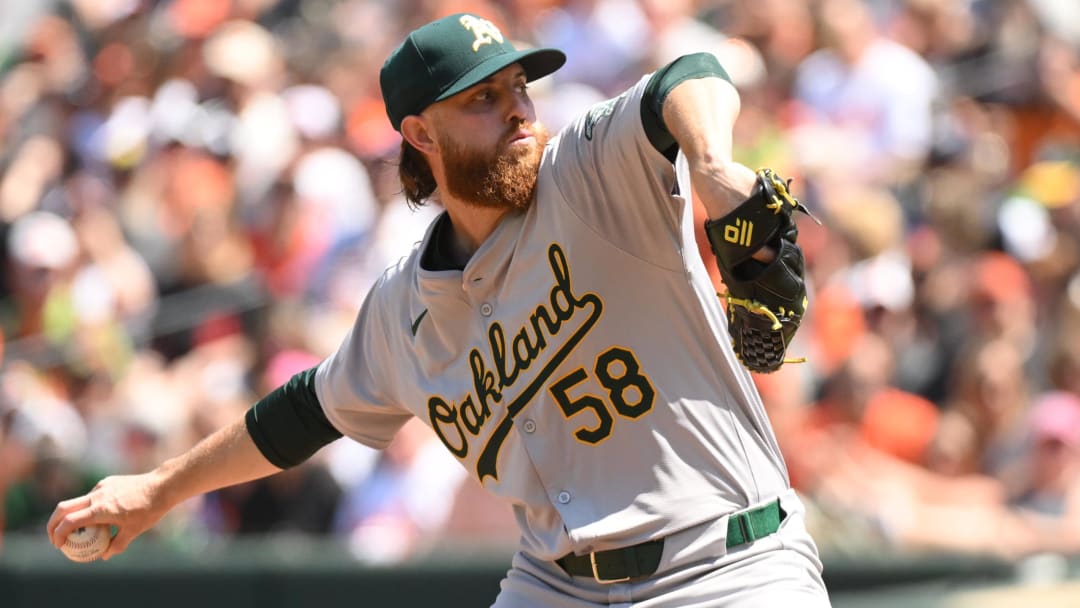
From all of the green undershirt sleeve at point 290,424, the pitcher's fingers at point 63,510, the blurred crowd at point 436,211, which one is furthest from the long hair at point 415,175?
the blurred crowd at point 436,211

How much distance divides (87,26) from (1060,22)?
23.2 ft

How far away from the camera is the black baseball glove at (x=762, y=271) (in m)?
3.02

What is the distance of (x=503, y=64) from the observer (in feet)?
11.8

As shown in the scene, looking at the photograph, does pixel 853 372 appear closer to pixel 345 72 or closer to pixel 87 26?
pixel 345 72

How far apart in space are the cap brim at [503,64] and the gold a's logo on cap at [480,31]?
0.06 m

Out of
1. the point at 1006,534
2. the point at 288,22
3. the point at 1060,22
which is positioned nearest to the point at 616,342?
the point at 1006,534

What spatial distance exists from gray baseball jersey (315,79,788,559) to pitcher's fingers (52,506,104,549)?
1.16 m

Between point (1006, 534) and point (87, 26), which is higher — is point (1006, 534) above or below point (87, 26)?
below

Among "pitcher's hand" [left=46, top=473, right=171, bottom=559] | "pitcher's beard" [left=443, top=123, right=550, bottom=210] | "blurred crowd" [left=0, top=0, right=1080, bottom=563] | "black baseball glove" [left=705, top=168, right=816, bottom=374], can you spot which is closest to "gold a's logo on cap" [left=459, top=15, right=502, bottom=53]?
"pitcher's beard" [left=443, top=123, right=550, bottom=210]

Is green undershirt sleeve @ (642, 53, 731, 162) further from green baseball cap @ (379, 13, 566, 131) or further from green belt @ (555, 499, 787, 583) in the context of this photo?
green belt @ (555, 499, 787, 583)

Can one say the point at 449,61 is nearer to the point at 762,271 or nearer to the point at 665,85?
the point at 665,85

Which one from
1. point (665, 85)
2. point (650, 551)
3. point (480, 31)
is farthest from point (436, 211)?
point (665, 85)

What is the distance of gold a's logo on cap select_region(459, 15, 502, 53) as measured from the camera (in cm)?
368

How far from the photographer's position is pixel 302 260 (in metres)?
8.62
